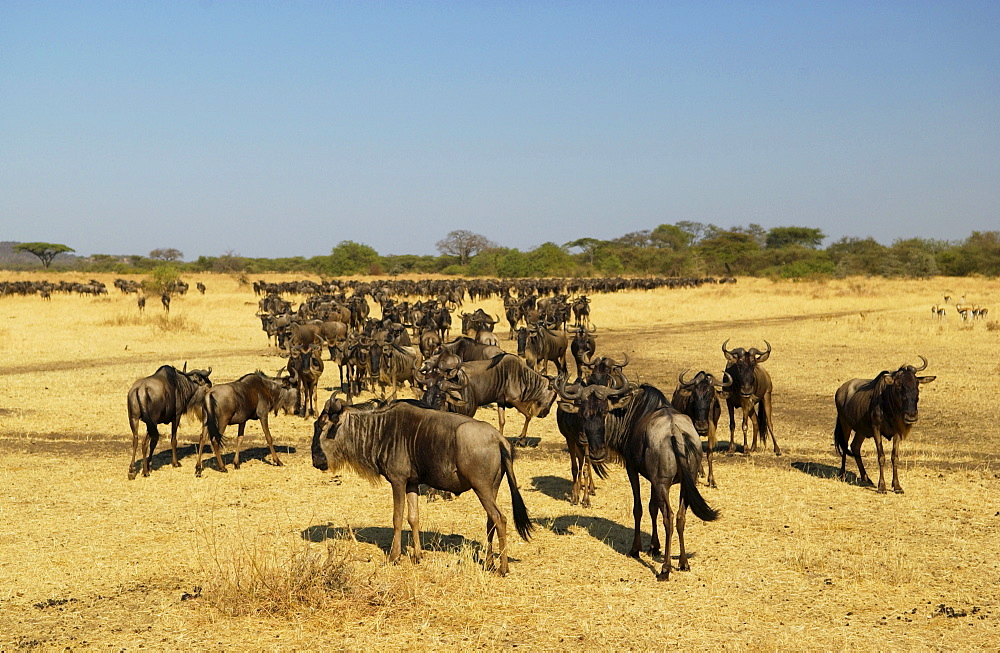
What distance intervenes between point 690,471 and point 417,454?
2458 millimetres

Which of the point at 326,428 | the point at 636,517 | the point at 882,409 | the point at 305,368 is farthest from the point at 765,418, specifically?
the point at 305,368

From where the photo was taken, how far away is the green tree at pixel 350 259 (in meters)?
106

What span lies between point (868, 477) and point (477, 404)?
5.71 meters

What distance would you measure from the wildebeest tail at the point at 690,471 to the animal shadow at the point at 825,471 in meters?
4.15

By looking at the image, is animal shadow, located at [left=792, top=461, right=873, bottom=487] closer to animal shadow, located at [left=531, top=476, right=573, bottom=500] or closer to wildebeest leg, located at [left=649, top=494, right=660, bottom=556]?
animal shadow, located at [left=531, top=476, right=573, bottom=500]

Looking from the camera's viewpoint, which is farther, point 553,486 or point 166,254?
point 166,254

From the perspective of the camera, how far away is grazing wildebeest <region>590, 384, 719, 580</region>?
281 inches

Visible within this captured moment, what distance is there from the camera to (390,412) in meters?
7.54

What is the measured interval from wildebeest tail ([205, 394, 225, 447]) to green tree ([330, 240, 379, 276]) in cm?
9518

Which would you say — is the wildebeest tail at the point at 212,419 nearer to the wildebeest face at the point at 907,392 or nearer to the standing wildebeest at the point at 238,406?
the standing wildebeest at the point at 238,406

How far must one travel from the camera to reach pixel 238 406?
1128 centimetres

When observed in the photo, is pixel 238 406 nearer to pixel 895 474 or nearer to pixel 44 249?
pixel 895 474

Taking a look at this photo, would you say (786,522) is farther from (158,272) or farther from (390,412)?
(158,272)

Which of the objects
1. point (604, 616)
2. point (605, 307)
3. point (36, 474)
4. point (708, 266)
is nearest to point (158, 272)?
point (605, 307)
